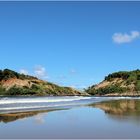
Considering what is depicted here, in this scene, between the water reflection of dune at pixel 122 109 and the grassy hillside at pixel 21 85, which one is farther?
the grassy hillside at pixel 21 85

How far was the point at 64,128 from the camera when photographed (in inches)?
848

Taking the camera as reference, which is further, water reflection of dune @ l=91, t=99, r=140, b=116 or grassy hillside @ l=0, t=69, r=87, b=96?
grassy hillside @ l=0, t=69, r=87, b=96

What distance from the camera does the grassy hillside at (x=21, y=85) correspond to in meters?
169

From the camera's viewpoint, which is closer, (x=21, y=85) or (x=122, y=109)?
(x=122, y=109)

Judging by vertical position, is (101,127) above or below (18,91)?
below

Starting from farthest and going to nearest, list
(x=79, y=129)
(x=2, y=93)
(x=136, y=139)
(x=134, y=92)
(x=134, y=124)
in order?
1. (x=134, y=92)
2. (x=2, y=93)
3. (x=134, y=124)
4. (x=79, y=129)
5. (x=136, y=139)

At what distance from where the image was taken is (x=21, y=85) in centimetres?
17325

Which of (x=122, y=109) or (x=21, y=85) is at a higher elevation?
(x=21, y=85)

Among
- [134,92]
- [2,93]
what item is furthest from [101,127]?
[134,92]

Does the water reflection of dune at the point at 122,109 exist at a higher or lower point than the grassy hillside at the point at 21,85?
lower

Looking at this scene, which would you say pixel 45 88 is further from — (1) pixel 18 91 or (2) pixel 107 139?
(2) pixel 107 139

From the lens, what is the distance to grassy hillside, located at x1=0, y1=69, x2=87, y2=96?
169375mm

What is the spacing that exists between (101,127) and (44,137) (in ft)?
16.2

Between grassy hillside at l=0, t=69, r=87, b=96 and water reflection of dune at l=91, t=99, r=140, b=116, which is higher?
grassy hillside at l=0, t=69, r=87, b=96
